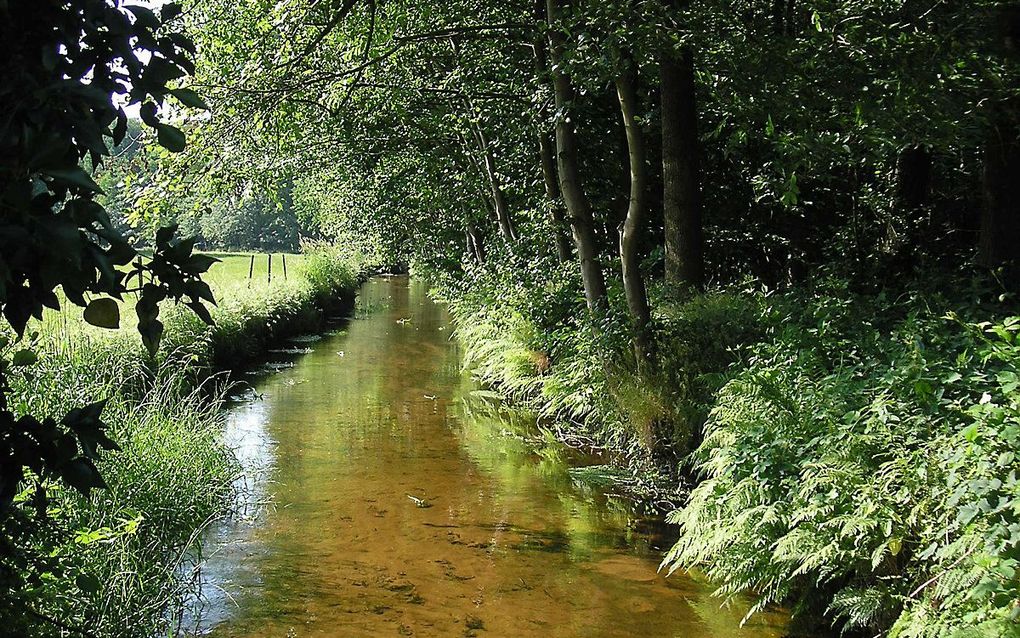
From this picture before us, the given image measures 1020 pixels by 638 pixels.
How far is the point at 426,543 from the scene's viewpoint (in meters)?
7.40

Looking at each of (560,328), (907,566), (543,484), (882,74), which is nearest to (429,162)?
(560,328)

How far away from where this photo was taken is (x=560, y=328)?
11391 millimetres

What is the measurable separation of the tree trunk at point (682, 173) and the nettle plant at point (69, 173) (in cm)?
809

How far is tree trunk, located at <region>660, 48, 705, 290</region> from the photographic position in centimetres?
984

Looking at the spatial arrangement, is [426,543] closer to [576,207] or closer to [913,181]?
[576,207]

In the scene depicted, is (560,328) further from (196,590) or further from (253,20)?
(196,590)

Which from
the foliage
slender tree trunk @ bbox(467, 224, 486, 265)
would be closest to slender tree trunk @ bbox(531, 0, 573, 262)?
slender tree trunk @ bbox(467, 224, 486, 265)

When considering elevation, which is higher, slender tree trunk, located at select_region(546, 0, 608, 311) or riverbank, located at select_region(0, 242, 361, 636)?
slender tree trunk, located at select_region(546, 0, 608, 311)

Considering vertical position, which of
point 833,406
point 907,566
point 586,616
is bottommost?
point 586,616

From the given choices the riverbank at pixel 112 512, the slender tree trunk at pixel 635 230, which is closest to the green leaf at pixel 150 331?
the riverbank at pixel 112 512

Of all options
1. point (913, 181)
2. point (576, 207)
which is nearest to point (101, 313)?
point (576, 207)

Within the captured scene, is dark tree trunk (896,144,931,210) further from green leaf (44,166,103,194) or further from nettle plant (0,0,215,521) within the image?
green leaf (44,166,103,194)

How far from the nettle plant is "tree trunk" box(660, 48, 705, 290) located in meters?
8.09

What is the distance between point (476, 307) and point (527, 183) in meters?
3.59
